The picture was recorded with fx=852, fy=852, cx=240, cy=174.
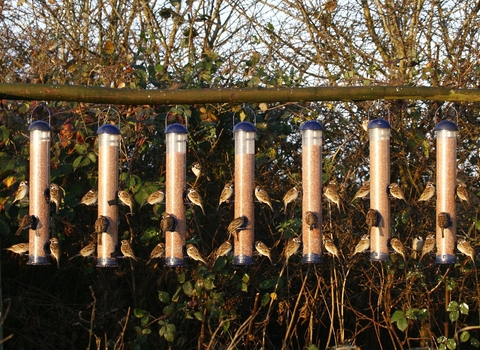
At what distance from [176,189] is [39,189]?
2.78ft

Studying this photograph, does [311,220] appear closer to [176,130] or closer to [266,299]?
[176,130]

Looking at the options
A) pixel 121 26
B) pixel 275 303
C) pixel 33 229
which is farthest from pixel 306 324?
pixel 121 26

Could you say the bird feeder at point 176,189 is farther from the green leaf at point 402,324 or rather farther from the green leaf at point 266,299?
the green leaf at point 402,324

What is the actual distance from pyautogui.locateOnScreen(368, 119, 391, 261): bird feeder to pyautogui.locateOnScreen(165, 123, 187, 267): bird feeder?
3.80ft

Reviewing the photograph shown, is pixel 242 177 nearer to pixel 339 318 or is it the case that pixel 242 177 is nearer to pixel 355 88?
pixel 355 88

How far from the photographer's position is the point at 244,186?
17.3 feet

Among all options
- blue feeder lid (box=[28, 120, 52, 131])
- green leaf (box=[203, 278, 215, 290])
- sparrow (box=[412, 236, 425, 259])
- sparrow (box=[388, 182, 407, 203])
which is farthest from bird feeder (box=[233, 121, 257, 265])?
sparrow (box=[412, 236, 425, 259])

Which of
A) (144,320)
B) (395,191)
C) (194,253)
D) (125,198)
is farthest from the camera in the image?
(144,320)

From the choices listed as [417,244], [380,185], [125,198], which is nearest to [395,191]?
[380,185]

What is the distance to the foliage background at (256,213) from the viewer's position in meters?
6.70

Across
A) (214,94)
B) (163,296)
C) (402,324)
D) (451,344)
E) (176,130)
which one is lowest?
(451,344)

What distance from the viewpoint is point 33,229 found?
5.16 m

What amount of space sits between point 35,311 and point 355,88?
3578 millimetres

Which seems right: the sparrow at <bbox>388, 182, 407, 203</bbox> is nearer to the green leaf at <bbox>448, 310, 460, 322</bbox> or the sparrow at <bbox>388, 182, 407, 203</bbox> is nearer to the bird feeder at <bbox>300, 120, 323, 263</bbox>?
the bird feeder at <bbox>300, 120, 323, 263</bbox>
